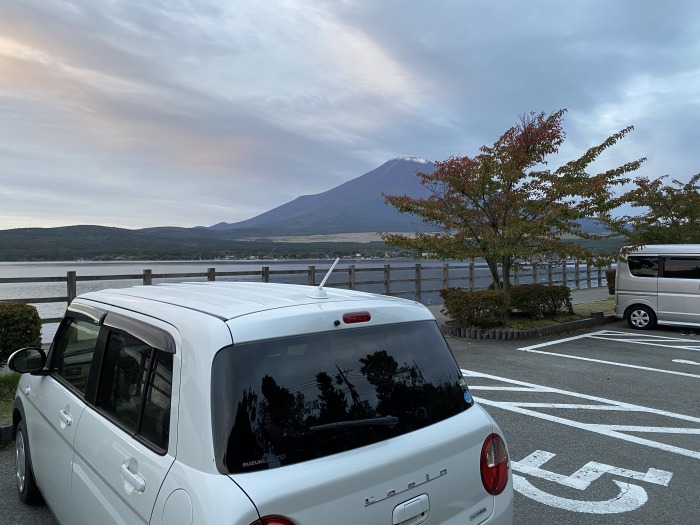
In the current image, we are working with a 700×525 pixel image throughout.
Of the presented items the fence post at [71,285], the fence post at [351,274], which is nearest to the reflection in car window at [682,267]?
the fence post at [351,274]

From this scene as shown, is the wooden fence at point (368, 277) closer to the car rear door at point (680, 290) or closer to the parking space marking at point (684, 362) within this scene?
the car rear door at point (680, 290)

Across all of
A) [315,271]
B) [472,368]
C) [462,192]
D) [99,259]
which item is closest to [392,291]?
[315,271]

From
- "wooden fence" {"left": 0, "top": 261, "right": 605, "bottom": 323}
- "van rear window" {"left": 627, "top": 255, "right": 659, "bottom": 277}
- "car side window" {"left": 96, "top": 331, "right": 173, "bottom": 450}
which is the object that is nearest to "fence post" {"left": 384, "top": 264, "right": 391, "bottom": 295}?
"wooden fence" {"left": 0, "top": 261, "right": 605, "bottom": 323}

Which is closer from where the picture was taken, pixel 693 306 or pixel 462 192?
pixel 693 306

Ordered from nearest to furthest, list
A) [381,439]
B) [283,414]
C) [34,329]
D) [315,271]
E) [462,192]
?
1. [283,414]
2. [381,439]
3. [34,329]
4. [462,192]
5. [315,271]

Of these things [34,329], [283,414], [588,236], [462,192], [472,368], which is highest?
[462,192]

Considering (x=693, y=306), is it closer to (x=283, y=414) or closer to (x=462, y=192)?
(x=462, y=192)

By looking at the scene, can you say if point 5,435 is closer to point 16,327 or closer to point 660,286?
point 16,327

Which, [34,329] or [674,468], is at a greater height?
[34,329]

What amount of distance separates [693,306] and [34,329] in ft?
40.7

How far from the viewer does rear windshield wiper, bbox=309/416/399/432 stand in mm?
1741

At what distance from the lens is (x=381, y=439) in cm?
184

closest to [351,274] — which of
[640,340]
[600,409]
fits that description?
[640,340]

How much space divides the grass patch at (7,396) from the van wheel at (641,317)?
12218mm
